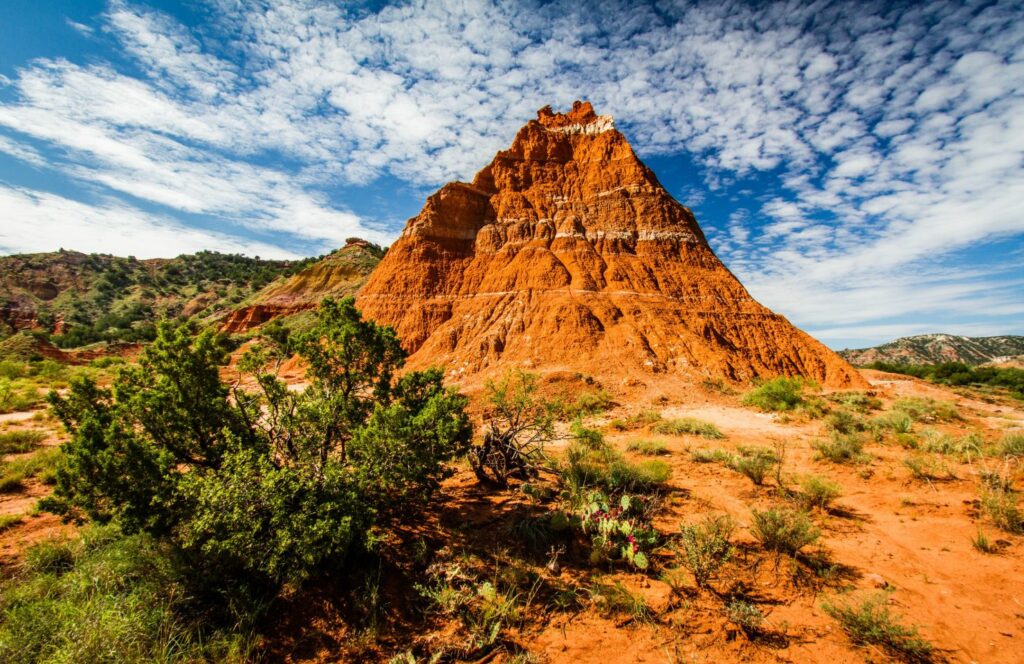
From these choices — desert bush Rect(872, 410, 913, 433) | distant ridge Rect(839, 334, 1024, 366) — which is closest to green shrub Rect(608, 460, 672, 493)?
desert bush Rect(872, 410, 913, 433)

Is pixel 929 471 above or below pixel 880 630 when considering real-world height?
above

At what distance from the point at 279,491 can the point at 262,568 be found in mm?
912

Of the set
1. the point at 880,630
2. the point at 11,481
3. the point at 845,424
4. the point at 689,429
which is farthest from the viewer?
the point at 689,429

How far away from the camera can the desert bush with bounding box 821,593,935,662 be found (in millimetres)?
4328

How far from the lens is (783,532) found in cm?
638

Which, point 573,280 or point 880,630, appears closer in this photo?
point 880,630

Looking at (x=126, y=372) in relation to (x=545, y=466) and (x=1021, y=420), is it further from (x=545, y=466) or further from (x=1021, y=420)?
(x=1021, y=420)

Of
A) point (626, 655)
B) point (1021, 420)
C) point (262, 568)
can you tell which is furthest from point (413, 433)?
point (1021, 420)

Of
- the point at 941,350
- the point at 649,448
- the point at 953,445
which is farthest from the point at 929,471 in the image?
the point at 941,350

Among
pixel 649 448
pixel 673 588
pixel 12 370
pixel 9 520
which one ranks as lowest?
pixel 12 370

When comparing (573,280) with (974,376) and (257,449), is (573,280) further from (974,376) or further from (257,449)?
(974,376)

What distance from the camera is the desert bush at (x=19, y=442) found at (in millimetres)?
12195

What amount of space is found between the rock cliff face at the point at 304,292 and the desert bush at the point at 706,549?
169 ft

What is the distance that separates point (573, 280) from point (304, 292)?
1709 inches
